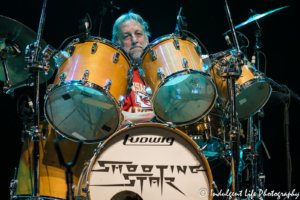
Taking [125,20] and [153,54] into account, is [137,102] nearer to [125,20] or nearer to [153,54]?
[153,54]

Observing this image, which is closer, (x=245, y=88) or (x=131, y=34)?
(x=245, y=88)

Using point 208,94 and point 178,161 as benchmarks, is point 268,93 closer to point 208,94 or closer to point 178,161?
point 208,94

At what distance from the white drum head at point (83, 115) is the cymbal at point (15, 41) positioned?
61 centimetres

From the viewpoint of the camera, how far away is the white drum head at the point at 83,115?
6.79 ft

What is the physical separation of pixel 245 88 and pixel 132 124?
2.99 ft

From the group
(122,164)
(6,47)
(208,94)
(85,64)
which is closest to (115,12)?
(6,47)

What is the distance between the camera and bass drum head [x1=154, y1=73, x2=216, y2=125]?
2.10 meters

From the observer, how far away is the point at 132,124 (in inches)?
76.0

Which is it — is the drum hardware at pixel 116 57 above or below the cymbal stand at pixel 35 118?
above

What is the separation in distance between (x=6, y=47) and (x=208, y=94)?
1.70 m

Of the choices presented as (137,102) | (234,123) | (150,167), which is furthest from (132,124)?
(137,102)

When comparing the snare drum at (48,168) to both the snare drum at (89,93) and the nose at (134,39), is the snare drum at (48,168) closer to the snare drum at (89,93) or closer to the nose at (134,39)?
the snare drum at (89,93)

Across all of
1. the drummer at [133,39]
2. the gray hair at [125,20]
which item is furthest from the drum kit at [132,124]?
the gray hair at [125,20]

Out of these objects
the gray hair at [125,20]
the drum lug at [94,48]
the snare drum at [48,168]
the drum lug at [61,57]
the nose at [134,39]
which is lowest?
the snare drum at [48,168]
